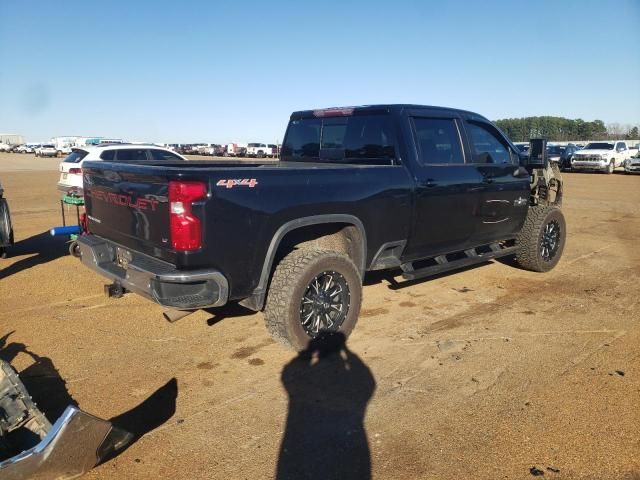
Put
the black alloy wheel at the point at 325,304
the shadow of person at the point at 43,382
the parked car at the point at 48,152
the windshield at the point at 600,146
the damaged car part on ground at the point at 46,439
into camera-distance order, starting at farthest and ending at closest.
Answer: the parked car at the point at 48,152 < the windshield at the point at 600,146 < the black alloy wheel at the point at 325,304 < the shadow of person at the point at 43,382 < the damaged car part on ground at the point at 46,439

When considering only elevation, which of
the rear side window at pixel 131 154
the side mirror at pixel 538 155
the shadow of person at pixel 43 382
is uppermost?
the side mirror at pixel 538 155

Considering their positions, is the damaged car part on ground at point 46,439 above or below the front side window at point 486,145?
below

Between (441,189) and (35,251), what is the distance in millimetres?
6358

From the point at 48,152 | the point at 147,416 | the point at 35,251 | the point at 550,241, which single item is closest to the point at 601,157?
the point at 550,241

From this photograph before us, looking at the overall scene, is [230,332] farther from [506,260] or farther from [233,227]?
[506,260]

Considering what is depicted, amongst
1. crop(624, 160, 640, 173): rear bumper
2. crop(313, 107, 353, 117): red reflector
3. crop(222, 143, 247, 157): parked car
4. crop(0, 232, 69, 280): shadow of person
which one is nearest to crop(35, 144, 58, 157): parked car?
crop(222, 143, 247, 157): parked car

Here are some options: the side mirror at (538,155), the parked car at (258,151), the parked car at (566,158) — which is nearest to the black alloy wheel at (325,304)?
the side mirror at (538,155)

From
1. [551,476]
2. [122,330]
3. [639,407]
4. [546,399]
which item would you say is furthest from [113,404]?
[639,407]

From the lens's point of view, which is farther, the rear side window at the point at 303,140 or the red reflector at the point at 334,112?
the rear side window at the point at 303,140

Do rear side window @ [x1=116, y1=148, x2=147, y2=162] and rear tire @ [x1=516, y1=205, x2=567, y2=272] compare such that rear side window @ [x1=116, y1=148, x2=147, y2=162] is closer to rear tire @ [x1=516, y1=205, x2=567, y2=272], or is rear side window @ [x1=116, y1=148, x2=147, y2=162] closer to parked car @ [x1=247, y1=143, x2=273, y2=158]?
rear tire @ [x1=516, y1=205, x2=567, y2=272]

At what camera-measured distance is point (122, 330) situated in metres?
4.66

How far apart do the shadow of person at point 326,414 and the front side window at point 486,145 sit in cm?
273

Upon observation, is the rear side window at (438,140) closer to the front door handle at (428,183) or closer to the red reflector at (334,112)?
the front door handle at (428,183)

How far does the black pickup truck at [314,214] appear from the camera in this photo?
11.2 ft
